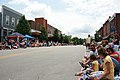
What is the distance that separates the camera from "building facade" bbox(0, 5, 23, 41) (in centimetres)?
4587

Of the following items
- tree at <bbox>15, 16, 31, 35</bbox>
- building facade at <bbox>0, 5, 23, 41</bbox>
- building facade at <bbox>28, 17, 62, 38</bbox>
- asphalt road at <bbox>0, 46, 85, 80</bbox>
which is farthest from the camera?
building facade at <bbox>28, 17, 62, 38</bbox>

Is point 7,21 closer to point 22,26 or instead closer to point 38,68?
point 22,26

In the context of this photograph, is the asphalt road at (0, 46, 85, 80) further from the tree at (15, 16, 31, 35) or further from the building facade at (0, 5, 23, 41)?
the tree at (15, 16, 31, 35)

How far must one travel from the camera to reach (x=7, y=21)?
157 feet

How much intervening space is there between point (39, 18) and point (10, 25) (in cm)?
4508

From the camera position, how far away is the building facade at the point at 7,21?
45.9m

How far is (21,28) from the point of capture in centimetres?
4941

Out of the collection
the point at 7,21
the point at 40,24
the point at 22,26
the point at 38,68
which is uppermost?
the point at 40,24

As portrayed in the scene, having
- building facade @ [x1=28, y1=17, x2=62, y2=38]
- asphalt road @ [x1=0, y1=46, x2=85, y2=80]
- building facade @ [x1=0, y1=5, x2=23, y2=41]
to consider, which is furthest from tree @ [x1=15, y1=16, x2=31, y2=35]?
asphalt road @ [x1=0, y1=46, x2=85, y2=80]

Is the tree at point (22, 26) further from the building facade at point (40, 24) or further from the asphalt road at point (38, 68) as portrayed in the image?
the asphalt road at point (38, 68)

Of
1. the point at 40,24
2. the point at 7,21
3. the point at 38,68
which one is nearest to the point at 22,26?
the point at 7,21

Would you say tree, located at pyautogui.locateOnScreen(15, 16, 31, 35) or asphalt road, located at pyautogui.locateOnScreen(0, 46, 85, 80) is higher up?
tree, located at pyautogui.locateOnScreen(15, 16, 31, 35)

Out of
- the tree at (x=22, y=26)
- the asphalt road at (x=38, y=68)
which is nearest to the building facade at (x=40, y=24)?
the tree at (x=22, y=26)

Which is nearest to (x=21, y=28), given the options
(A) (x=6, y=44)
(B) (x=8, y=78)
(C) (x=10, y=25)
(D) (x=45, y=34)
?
(C) (x=10, y=25)
